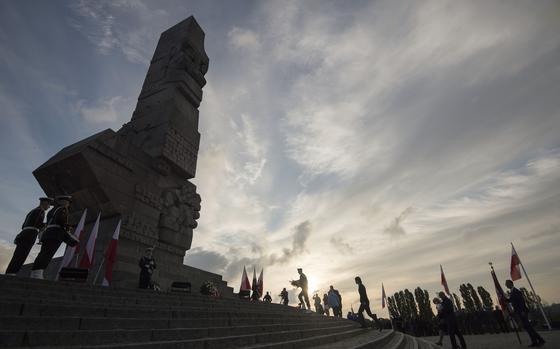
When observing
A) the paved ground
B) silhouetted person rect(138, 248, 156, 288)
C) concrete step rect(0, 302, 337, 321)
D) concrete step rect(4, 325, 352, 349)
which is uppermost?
silhouetted person rect(138, 248, 156, 288)

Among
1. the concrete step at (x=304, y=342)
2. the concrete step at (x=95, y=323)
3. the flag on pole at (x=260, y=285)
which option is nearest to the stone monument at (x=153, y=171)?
the flag on pole at (x=260, y=285)

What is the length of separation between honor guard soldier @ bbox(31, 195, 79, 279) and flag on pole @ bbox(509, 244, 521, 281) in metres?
15.6

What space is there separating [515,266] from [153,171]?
1662 cm

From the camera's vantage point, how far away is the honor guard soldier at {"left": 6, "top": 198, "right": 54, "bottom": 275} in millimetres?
5910

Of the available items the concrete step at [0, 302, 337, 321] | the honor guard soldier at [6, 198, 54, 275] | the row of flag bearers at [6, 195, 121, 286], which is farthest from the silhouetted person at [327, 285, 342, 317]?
the honor guard soldier at [6, 198, 54, 275]

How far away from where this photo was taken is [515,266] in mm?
11633

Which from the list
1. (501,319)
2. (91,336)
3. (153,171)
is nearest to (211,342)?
(91,336)

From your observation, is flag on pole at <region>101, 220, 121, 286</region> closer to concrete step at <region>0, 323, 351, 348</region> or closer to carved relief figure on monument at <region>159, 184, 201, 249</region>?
carved relief figure on monument at <region>159, 184, 201, 249</region>

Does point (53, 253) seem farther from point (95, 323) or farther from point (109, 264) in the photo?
point (95, 323)

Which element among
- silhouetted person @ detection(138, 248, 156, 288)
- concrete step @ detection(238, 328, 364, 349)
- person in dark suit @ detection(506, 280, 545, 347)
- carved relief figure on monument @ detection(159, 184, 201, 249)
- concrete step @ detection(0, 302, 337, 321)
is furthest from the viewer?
carved relief figure on monument @ detection(159, 184, 201, 249)

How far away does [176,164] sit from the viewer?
1466 centimetres

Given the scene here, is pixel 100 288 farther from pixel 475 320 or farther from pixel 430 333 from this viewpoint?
pixel 430 333

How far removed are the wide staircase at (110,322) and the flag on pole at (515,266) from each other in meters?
8.40

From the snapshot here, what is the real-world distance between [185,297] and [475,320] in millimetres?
17874
